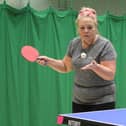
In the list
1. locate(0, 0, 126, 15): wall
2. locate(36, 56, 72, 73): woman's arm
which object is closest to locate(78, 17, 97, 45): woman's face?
locate(36, 56, 72, 73): woman's arm

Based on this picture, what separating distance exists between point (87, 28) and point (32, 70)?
1638mm

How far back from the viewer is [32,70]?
143 inches

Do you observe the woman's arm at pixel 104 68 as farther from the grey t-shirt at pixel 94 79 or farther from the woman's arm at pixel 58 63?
the woman's arm at pixel 58 63

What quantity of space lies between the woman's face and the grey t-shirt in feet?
0.20

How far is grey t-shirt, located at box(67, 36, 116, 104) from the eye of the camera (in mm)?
2105

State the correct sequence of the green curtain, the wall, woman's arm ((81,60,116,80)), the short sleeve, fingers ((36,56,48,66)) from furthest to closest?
the wall < the green curtain < fingers ((36,56,48,66)) < the short sleeve < woman's arm ((81,60,116,80))

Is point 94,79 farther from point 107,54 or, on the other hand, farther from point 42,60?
point 42,60

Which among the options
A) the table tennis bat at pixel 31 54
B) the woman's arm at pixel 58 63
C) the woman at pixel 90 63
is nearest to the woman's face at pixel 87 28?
the woman at pixel 90 63

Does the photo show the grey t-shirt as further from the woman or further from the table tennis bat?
the table tennis bat

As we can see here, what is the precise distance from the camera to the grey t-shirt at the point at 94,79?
2.11 meters

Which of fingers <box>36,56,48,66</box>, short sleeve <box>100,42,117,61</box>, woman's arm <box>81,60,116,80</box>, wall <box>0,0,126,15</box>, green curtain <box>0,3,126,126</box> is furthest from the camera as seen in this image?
wall <box>0,0,126,15</box>

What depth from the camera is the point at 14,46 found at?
3.53m

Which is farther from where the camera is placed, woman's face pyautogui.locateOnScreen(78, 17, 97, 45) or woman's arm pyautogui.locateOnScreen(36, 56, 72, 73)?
woman's arm pyautogui.locateOnScreen(36, 56, 72, 73)

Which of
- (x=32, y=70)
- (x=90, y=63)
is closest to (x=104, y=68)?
(x=90, y=63)
